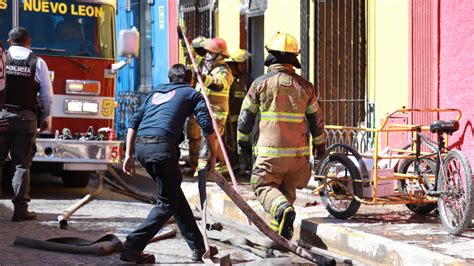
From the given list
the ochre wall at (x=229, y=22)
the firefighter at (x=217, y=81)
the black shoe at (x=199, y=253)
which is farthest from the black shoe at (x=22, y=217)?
the ochre wall at (x=229, y=22)

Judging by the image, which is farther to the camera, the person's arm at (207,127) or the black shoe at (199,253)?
the black shoe at (199,253)

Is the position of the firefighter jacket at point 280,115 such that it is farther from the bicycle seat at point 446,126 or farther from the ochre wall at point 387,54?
the ochre wall at point 387,54

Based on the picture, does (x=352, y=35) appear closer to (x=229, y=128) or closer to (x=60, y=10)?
(x=229, y=128)

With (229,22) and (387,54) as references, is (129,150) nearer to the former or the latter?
(387,54)

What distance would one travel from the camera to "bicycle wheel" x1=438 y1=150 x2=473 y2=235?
755cm

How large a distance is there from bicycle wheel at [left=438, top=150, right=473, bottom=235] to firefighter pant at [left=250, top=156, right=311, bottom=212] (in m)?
1.18

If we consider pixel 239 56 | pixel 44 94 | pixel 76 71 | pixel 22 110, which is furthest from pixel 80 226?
pixel 239 56

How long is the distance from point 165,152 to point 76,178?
5552 mm

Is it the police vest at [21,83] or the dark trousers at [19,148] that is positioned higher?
the police vest at [21,83]

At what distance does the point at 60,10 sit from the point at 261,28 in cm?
433

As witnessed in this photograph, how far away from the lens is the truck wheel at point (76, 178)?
41.1 ft

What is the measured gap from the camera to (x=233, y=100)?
13.2 meters

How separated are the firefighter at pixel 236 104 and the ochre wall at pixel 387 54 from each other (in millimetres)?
2296

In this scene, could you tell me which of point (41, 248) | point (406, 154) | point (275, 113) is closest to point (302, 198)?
point (406, 154)
